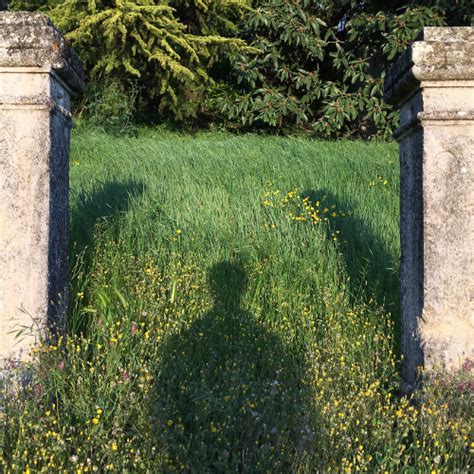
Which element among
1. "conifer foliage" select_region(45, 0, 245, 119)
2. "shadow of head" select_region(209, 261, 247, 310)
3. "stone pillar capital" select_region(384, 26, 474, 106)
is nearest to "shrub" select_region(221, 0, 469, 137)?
"conifer foliage" select_region(45, 0, 245, 119)

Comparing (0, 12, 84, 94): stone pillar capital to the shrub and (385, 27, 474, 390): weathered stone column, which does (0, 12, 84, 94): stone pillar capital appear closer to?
(385, 27, 474, 390): weathered stone column

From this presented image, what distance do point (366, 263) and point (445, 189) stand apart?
1667 millimetres

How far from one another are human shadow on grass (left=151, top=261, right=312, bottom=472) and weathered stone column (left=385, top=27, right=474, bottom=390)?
79 centimetres

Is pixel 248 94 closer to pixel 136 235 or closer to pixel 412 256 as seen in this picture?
pixel 136 235

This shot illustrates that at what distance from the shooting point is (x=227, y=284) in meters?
4.12

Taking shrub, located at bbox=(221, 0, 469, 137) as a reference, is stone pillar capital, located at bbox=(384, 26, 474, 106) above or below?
below

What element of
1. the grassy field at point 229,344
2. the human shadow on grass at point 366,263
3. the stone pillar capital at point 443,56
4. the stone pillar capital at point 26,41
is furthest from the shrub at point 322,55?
the stone pillar capital at point 26,41

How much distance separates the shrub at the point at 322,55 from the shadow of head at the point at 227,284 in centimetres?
642

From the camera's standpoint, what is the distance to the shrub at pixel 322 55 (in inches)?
387

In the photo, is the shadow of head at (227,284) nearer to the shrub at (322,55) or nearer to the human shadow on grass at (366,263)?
the human shadow on grass at (366,263)

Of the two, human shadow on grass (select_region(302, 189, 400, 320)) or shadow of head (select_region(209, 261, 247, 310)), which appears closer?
shadow of head (select_region(209, 261, 247, 310))

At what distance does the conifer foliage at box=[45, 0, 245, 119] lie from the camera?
32.2 feet

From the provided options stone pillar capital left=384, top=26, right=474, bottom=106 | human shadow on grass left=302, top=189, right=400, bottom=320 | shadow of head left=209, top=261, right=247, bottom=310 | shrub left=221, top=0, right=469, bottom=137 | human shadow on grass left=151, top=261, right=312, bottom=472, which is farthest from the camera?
shrub left=221, top=0, right=469, bottom=137

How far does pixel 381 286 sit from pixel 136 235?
194 cm
